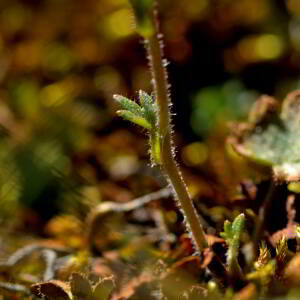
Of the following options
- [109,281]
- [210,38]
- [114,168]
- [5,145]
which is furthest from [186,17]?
[109,281]

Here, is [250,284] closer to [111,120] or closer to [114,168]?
[114,168]

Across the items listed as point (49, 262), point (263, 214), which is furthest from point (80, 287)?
point (263, 214)

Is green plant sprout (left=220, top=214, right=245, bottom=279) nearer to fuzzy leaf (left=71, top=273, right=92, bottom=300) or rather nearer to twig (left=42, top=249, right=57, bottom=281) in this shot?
fuzzy leaf (left=71, top=273, right=92, bottom=300)

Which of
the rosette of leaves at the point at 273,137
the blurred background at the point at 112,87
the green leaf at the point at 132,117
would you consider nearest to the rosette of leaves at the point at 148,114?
the green leaf at the point at 132,117

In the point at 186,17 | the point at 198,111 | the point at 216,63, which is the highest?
the point at 186,17

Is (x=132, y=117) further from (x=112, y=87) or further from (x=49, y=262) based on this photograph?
(x=112, y=87)

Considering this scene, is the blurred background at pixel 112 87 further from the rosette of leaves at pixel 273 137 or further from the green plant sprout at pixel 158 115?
the green plant sprout at pixel 158 115
